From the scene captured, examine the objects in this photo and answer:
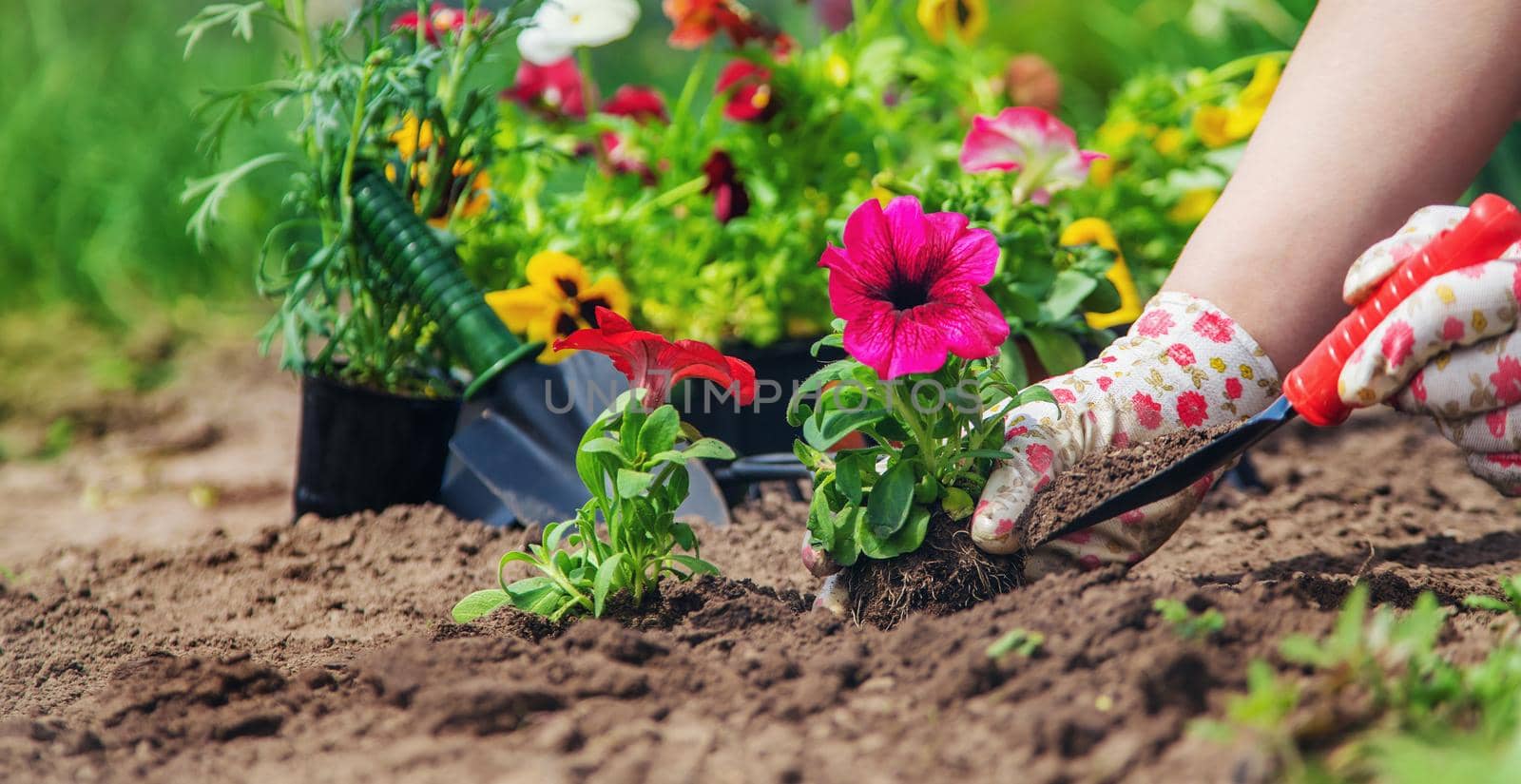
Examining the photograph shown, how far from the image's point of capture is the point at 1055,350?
168cm

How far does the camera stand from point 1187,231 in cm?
221

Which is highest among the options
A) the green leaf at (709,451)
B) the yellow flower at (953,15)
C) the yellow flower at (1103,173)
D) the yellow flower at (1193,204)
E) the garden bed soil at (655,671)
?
the yellow flower at (953,15)

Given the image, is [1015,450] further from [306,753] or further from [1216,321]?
[306,753]

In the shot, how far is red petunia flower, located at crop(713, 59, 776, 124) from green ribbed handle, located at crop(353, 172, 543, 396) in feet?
1.99

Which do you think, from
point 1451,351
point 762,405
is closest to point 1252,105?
point 762,405

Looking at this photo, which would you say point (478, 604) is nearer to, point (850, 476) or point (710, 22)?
point (850, 476)

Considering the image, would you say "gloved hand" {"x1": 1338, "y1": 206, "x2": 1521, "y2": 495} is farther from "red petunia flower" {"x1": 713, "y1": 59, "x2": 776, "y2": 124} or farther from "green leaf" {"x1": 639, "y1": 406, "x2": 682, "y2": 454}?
"red petunia flower" {"x1": 713, "y1": 59, "x2": 776, "y2": 124}

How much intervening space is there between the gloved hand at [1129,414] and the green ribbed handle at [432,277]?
745 mm

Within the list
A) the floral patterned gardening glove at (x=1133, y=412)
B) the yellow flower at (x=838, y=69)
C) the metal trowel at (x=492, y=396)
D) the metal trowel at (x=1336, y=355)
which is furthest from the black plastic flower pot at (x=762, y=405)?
the metal trowel at (x=1336, y=355)

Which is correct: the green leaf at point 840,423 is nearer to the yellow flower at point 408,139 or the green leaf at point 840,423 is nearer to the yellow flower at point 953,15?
the yellow flower at point 408,139

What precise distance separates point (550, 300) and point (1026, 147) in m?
0.78

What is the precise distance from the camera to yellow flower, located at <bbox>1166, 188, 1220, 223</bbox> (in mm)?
2223

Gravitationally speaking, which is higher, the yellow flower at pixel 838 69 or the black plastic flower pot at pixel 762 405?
the yellow flower at pixel 838 69

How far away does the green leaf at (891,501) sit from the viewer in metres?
1.12
